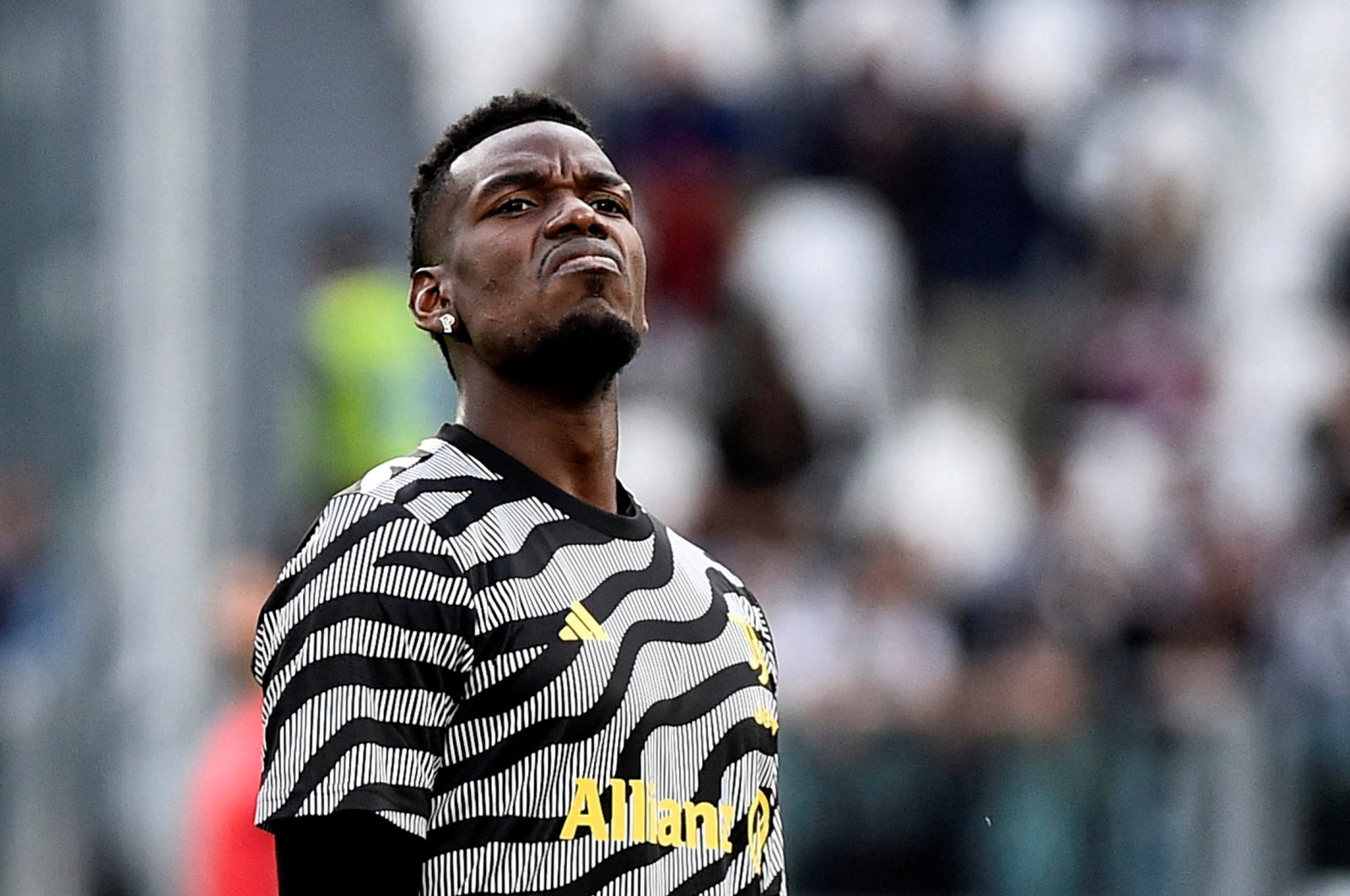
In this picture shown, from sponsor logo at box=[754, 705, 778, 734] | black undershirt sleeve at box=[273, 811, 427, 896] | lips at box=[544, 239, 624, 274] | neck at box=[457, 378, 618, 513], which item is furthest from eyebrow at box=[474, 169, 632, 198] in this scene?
black undershirt sleeve at box=[273, 811, 427, 896]

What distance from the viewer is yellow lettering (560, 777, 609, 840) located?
3.06 meters

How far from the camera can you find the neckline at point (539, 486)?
328cm

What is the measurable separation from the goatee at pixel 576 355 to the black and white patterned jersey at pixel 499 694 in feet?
0.35

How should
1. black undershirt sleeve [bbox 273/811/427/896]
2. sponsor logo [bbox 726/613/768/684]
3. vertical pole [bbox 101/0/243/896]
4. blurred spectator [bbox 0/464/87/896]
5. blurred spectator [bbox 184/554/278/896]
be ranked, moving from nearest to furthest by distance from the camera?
1. black undershirt sleeve [bbox 273/811/427/896]
2. sponsor logo [bbox 726/613/768/684]
3. blurred spectator [bbox 184/554/278/896]
4. blurred spectator [bbox 0/464/87/896]
5. vertical pole [bbox 101/0/243/896]

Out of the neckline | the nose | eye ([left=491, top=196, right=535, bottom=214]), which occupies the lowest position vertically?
the neckline

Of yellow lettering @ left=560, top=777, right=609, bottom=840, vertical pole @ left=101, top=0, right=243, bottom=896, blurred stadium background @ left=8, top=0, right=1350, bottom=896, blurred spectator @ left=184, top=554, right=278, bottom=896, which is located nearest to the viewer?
yellow lettering @ left=560, top=777, right=609, bottom=840

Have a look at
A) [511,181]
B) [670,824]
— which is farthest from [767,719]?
[511,181]

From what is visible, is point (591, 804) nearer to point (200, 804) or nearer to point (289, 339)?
point (200, 804)

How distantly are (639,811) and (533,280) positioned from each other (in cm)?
66

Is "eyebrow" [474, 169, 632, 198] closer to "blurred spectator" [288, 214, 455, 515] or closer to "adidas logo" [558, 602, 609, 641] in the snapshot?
"adidas logo" [558, 602, 609, 641]

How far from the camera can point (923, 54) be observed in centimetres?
1191

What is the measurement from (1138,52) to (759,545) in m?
3.22

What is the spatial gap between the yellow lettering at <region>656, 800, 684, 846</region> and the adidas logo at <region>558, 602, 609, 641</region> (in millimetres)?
213

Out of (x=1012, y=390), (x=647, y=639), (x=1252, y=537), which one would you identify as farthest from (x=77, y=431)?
(x=647, y=639)
